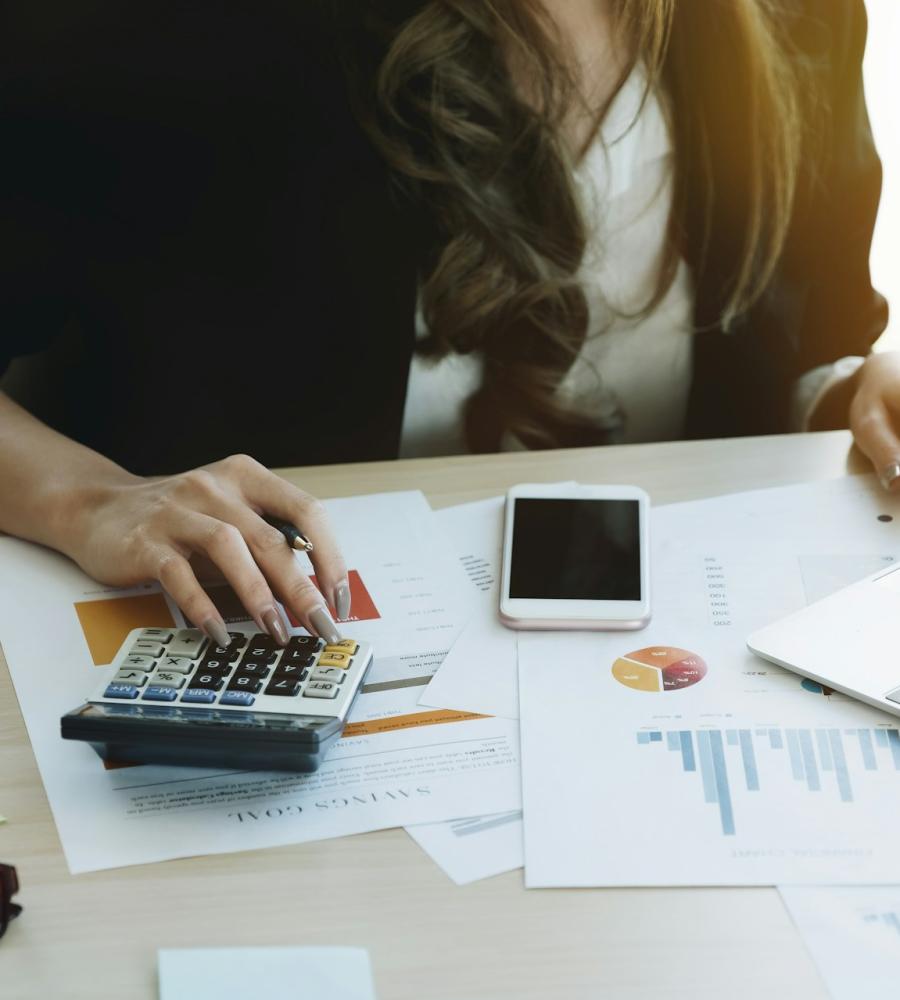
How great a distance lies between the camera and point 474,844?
0.52 meters

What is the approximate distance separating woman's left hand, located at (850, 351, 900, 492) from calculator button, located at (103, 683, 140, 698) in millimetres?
557

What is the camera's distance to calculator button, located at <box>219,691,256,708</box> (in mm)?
567

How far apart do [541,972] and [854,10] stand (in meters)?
1.00

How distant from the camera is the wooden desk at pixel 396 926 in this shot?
450mm

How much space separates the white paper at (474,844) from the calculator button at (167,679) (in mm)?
151

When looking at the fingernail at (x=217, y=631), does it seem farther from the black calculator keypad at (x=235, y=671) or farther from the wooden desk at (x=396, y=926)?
the wooden desk at (x=396, y=926)

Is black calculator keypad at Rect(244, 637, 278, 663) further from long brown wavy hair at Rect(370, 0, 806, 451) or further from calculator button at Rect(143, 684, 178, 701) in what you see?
long brown wavy hair at Rect(370, 0, 806, 451)

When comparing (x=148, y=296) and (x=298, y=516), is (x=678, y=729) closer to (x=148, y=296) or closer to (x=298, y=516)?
(x=298, y=516)

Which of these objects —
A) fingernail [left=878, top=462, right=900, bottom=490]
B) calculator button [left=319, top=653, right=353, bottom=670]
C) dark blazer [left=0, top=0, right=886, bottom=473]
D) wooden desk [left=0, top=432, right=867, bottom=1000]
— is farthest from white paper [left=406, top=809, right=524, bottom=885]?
dark blazer [left=0, top=0, right=886, bottom=473]

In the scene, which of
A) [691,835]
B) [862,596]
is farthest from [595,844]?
[862,596]

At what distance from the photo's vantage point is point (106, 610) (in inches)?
27.8

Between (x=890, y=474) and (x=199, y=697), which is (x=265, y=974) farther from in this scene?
(x=890, y=474)

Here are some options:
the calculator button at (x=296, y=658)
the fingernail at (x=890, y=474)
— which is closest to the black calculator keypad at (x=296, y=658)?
the calculator button at (x=296, y=658)

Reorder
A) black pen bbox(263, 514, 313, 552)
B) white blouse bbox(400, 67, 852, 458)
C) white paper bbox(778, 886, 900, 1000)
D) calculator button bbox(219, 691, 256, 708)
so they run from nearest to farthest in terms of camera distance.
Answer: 1. white paper bbox(778, 886, 900, 1000)
2. calculator button bbox(219, 691, 256, 708)
3. black pen bbox(263, 514, 313, 552)
4. white blouse bbox(400, 67, 852, 458)
